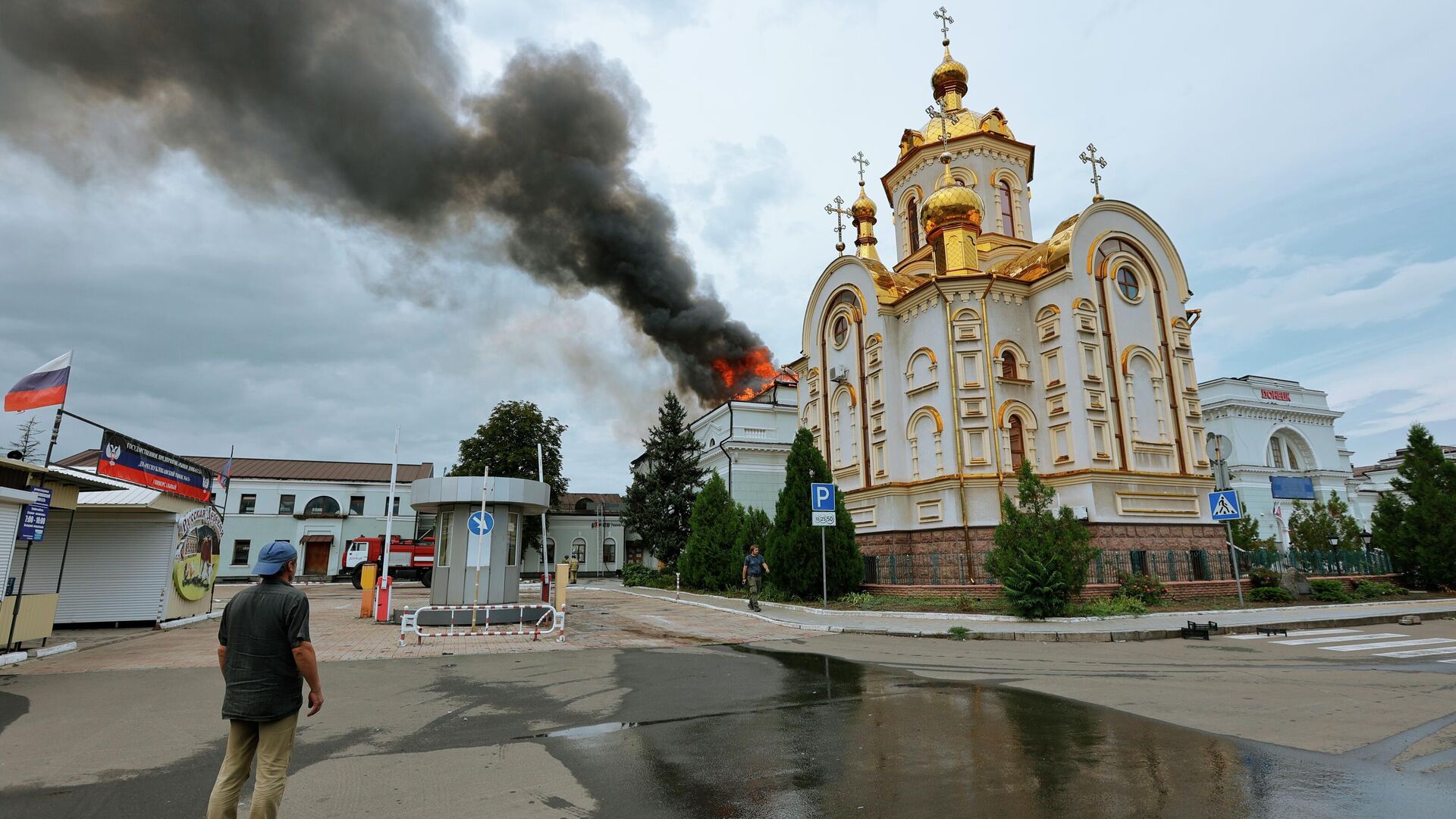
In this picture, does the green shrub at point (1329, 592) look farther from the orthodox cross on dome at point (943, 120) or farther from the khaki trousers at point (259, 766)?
the khaki trousers at point (259, 766)

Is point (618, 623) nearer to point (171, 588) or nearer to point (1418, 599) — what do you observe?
point (171, 588)

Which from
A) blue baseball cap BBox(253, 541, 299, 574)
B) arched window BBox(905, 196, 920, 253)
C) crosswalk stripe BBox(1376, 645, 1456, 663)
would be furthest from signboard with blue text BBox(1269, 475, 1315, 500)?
blue baseball cap BBox(253, 541, 299, 574)

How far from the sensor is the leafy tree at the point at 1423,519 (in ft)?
70.4

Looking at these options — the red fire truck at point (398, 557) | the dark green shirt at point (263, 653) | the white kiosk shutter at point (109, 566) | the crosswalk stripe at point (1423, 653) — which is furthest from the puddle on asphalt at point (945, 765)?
the red fire truck at point (398, 557)

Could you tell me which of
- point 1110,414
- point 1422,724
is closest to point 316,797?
point 1422,724

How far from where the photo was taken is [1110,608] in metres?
16.3

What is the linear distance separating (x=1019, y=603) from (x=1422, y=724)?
950cm

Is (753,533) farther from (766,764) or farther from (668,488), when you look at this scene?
(766,764)

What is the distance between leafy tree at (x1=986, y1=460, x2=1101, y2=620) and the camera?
15461mm

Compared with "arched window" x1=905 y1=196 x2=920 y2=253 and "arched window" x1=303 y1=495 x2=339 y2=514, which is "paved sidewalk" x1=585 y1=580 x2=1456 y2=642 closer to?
"arched window" x1=905 y1=196 x2=920 y2=253

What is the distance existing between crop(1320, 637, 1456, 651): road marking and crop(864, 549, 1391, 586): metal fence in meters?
6.51

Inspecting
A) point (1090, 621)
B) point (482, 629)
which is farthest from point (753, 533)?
point (1090, 621)

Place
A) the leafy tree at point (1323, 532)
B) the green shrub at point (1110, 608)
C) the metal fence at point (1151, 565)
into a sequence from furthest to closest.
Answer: the leafy tree at point (1323, 532) → the metal fence at point (1151, 565) → the green shrub at point (1110, 608)

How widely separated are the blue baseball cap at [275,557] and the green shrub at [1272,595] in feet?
73.5
